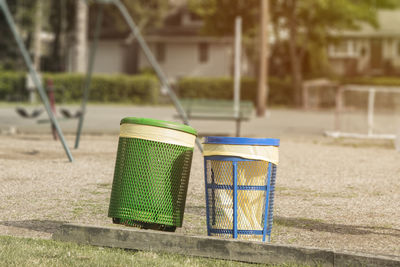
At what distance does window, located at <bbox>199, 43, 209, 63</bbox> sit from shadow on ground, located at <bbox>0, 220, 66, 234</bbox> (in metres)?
45.8

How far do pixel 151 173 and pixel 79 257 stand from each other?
90 centimetres

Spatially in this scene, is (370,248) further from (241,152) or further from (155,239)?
(155,239)

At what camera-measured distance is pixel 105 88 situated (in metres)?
40.0

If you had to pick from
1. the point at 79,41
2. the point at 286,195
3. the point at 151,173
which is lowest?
the point at 79,41

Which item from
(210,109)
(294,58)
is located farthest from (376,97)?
(210,109)

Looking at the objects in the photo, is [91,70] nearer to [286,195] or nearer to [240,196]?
[286,195]

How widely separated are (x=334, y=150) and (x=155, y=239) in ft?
31.6

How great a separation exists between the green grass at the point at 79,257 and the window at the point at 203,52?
4682cm

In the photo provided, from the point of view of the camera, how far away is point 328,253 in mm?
5238

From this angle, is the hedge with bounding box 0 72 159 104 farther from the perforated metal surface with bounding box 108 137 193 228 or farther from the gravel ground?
the perforated metal surface with bounding box 108 137 193 228

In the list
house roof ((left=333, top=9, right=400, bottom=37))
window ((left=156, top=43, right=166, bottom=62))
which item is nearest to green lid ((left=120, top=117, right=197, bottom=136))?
window ((left=156, top=43, right=166, bottom=62))

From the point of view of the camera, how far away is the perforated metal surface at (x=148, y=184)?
5.98 m

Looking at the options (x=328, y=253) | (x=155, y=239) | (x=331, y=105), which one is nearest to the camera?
(x=328, y=253)

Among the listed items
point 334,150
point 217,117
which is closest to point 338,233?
point 334,150
